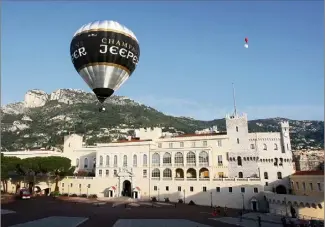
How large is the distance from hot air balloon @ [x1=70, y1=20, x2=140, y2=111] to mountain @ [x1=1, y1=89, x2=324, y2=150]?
336 ft

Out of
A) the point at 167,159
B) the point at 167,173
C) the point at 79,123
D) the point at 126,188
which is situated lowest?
the point at 126,188

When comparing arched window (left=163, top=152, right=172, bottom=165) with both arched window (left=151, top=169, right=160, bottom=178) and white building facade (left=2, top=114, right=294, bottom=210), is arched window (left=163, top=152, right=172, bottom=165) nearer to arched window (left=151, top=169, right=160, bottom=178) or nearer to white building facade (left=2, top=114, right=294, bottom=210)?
white building facade (left=2, top=114, right=294, bottom=210)

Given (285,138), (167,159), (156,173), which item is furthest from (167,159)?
(285,138)

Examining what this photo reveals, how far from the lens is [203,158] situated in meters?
58.5

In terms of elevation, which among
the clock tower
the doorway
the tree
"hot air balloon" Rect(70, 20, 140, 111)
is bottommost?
the doorway

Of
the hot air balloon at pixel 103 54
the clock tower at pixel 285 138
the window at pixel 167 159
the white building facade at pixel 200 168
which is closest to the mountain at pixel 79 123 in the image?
the white building facade at pixel 200 168

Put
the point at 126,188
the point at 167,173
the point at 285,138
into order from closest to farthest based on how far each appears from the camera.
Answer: the point at 285,138 → the point at 167,173 → the point at 126,188

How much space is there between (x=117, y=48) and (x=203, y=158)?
3633cm

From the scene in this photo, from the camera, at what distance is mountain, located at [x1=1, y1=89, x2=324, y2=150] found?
463 ft

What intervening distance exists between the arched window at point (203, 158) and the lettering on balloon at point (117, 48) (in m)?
34.2

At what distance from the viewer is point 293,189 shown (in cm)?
5306

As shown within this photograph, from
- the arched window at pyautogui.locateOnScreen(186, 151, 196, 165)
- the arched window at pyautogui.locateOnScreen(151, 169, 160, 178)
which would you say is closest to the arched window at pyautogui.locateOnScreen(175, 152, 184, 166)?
the arched window at pyautogui.locateOnScreen(186, 151, 196, 165)

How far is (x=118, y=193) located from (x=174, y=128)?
90428mm

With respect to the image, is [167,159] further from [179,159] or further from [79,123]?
[79,123]
